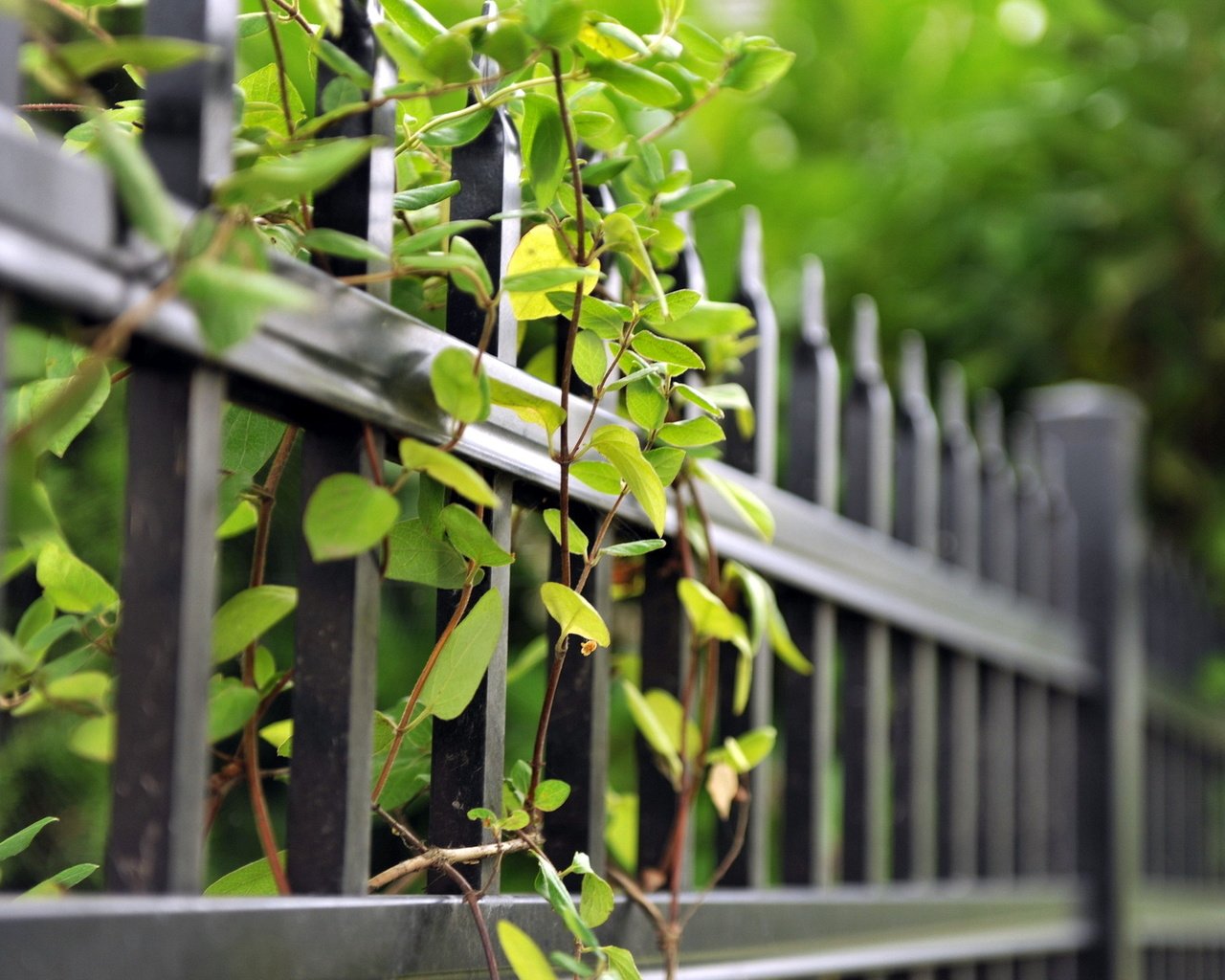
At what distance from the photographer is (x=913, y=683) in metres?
1.72

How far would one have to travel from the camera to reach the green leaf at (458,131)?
2.72 feet

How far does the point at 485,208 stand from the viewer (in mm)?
882

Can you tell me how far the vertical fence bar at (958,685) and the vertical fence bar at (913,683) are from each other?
0.06m

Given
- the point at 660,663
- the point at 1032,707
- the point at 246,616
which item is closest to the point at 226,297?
the point at 246,616

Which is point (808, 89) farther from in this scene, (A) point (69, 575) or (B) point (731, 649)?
(A) point (69, 575)

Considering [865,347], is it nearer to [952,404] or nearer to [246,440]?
[952,404]

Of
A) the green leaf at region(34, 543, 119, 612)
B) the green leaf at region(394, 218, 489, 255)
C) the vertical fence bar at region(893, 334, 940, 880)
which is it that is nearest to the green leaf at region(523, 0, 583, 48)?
the green leaf at region(394, 218, 489, 255)

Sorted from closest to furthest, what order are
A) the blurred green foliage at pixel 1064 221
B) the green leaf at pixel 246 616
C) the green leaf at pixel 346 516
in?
the green leaf at pixel 346 516 < the green leaf at pixel 246 616 < the blurred green foliage at pixel 1064 221

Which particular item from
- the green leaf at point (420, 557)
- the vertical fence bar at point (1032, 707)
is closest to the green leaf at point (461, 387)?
the green leaf at point (420, 557)

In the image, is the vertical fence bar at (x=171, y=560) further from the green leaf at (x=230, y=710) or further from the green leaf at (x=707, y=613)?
the green leaf at (x=707, y=613)

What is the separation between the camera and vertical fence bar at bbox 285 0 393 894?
28.5 inches

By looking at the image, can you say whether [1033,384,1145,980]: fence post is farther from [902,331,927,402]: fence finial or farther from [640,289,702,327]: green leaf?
[640,289,702,327]: green leaf

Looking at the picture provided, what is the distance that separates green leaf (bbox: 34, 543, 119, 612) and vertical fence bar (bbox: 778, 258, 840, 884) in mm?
796

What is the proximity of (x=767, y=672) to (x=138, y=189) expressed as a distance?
92 cm
